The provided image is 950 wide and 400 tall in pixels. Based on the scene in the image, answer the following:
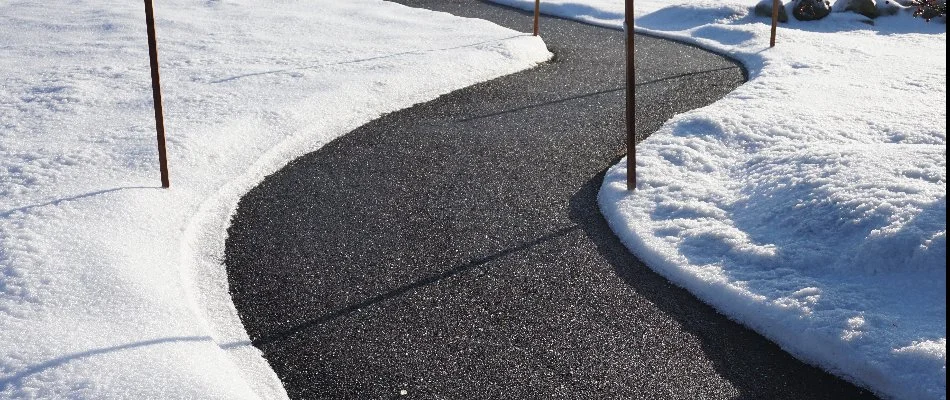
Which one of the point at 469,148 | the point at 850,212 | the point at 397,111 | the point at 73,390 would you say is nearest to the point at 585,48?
the point at 397,111

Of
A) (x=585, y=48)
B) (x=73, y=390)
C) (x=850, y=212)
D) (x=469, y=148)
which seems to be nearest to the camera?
(x=73, y=390)

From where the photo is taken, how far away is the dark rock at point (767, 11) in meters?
15.1

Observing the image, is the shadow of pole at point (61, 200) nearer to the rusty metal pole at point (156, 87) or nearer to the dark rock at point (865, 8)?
the rusty metal pole at point (156, 87)

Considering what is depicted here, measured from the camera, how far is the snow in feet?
13.2

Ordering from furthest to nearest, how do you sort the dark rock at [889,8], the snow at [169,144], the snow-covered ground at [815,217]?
the dark rock at [889,8]
the snow-covered ground at [815,217]
the snow at [169,144]

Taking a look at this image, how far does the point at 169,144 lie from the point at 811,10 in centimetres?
1171

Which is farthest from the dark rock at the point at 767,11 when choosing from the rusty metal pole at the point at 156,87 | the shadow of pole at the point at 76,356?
the shadow of pole at the point at 76,356

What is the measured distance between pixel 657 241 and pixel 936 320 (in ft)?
5.40

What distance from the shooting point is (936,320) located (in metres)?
4.35

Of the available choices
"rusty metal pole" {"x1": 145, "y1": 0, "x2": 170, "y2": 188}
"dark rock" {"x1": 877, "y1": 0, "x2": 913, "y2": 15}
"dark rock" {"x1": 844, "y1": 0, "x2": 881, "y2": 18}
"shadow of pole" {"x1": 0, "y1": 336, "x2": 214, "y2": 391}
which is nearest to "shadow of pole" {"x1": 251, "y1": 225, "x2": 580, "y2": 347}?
"shadow of pole" {"x1": 0, "y1": 336, "x2": 214, "y2": 391}

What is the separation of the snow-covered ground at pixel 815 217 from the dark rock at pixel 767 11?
19.2ft

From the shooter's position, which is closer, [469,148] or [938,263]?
[938,263]

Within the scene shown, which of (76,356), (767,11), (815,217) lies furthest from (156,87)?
(767,11)

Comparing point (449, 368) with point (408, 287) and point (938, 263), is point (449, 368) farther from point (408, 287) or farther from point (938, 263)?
point (938, 263)
